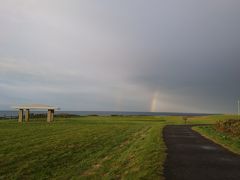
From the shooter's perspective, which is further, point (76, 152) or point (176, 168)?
point (76, 152)

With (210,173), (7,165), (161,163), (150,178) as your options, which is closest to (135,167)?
(161,163)

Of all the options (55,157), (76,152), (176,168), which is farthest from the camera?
(76,152)

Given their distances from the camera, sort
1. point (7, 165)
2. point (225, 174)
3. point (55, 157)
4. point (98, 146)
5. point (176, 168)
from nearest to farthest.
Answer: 1. point (225, 174)
2. point (176, 168)
3. point (7, 165)
4. point (55, 157)
5. point (98, 146)

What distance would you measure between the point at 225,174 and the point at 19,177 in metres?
7.59

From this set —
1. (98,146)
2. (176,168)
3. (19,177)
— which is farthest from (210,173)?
(98,146)

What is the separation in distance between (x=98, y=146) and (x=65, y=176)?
8351mm

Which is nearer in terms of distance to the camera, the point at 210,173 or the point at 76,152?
the point at 210,173

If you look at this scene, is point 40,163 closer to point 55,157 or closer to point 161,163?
point 55,157

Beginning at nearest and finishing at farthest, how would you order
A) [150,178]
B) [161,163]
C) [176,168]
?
1. [150,178]
2. [176,168]
3. [161,163]

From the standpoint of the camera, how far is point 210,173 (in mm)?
10273

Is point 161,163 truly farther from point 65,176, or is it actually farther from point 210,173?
point 65,176

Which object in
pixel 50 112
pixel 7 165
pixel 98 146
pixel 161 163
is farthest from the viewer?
pixel 50 112

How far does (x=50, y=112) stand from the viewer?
54.0 m

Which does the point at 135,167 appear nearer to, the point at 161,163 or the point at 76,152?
the point at 161,163
